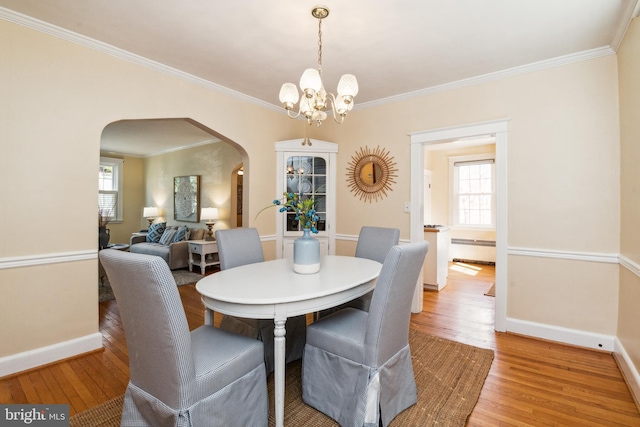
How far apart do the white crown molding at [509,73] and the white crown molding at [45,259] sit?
3.42 m

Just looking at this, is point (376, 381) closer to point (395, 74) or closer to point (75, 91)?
point (395, 74)

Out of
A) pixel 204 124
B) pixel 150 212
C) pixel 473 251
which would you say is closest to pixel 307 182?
pixel 204 124

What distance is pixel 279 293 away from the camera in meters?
1.60

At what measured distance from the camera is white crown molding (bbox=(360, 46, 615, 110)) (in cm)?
256

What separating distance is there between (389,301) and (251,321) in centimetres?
117

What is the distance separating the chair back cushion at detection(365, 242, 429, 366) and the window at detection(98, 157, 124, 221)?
753 centimetres

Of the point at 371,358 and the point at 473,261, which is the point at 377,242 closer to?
the point at 371,358

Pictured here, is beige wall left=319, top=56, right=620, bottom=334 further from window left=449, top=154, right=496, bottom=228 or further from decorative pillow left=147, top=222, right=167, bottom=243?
decorative pillow left=147, top=222, right=167, bottom=243

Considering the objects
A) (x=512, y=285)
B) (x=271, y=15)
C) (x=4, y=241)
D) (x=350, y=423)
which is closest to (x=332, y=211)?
(x=512, y=285)

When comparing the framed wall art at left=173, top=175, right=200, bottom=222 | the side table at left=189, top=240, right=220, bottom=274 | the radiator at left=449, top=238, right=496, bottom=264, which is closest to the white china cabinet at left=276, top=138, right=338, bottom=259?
the side table at left=189, top=240, right=220, bottom=274

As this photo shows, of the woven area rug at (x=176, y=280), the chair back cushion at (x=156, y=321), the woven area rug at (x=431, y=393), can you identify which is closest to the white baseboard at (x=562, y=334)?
the woven area rug at (x=431, y=393)

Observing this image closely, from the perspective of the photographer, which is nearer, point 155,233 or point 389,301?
point 389,301

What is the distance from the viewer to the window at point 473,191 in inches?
249

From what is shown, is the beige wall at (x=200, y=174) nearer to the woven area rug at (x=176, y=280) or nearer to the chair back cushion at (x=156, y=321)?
the woven area rug at (x=176, y=280)
